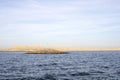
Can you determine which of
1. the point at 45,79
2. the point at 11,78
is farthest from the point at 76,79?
the point at 11,78

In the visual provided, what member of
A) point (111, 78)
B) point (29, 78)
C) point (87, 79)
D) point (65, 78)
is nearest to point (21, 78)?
point (29, 78)

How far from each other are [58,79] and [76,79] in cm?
327

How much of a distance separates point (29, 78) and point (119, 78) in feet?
54.4

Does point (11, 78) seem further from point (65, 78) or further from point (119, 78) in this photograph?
point (119, 78)

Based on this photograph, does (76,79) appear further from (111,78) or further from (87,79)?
(111,78)

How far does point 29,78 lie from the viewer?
4031 centimetres

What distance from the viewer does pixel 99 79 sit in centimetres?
3878

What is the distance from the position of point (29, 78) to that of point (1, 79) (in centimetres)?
504

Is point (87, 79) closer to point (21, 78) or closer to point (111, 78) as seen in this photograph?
point (111, 78)

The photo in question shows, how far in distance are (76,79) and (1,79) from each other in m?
13.5

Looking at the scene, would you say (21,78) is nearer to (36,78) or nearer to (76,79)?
(36,78)

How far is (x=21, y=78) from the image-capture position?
40281 mm

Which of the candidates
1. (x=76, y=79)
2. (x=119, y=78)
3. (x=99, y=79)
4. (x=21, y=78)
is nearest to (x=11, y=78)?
(x=21, y=78)

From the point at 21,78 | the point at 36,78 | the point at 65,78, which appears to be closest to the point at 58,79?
the point at 65,78
